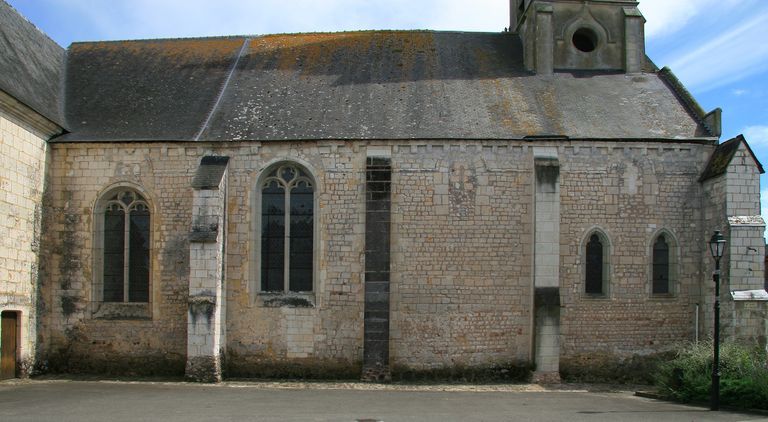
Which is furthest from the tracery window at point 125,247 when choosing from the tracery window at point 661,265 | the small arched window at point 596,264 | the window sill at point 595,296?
the tracery window at point 661,265

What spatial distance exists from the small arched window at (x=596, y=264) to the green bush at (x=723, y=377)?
3.01 metres

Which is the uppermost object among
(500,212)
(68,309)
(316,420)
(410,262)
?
(500,212)

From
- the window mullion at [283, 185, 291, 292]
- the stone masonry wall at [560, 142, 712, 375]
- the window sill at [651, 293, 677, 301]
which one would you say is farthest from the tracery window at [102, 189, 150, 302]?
the window sill at [651, 293, 677, 301]

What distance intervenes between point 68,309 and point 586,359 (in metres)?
12.9

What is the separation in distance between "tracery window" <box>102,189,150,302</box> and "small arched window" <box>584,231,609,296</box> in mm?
11082

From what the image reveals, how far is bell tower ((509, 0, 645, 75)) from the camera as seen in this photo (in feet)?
74.5

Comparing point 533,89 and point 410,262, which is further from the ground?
point 533,89

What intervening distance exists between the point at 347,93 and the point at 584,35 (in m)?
7.89

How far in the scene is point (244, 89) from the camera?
21359 mm

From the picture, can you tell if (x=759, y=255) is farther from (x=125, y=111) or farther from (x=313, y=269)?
(x=125, y=111)

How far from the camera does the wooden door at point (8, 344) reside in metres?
17.7

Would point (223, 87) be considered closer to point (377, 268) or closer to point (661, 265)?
point (377, 268)

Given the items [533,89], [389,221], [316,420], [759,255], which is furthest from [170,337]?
[759,255]

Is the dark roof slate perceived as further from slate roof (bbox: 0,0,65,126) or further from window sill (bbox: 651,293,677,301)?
window sill (bbox: 651,293,677,301)
